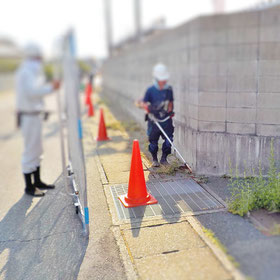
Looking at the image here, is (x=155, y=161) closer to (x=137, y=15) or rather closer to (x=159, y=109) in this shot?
(x=159, y=109)

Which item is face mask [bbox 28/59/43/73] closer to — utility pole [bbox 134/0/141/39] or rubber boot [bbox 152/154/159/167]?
rubber boot [bbox 152/154/159/167]

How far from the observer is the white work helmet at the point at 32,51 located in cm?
446

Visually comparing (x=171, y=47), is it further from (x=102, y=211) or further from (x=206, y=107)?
(x=102, y=211)

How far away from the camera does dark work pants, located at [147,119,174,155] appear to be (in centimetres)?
599

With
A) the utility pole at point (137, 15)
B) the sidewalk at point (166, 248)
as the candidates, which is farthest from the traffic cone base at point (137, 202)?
the utility pole at point (137, 15)

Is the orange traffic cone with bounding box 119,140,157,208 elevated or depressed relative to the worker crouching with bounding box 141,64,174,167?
depressed

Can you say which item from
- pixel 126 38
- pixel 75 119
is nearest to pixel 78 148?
pixel 75 119

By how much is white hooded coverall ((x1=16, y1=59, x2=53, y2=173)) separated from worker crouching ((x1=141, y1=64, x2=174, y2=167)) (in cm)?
187

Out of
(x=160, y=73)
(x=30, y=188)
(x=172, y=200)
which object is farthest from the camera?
(x=160, y=73)

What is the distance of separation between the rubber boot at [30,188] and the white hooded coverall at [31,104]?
0.38 ft

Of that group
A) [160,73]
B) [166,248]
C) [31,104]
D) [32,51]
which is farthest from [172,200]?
[32,51]

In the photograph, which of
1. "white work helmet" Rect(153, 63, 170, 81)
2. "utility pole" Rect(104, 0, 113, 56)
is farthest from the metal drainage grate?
"utility pole" Rect(104, 0, 113, 56)

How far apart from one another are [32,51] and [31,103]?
74 centimetres

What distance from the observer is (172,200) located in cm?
455
